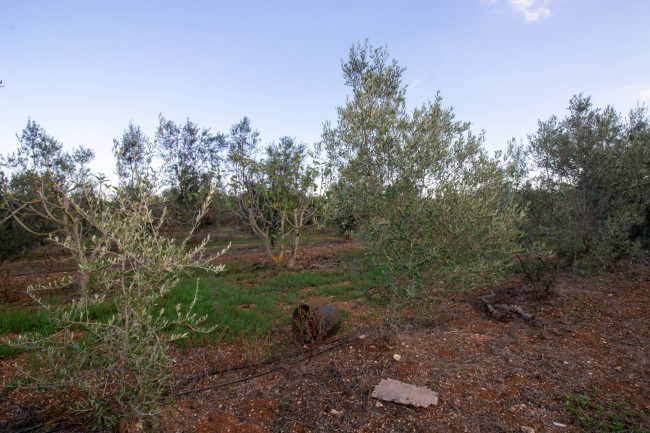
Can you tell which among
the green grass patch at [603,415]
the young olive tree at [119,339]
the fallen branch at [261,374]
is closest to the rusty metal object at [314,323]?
the fallen branch at [261,374]

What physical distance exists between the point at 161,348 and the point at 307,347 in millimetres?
3064

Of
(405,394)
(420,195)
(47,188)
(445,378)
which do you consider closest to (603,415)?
(445,378)

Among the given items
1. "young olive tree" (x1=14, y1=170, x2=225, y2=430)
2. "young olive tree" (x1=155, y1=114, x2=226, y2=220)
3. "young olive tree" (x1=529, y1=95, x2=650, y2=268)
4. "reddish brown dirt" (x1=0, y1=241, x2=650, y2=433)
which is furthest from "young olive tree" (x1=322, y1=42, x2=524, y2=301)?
"young olive tree" (x1=155, y1=114, x2=226, y2=220)

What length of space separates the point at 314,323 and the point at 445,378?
2028 millimetres

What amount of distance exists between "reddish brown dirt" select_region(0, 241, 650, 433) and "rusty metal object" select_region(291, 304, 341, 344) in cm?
36

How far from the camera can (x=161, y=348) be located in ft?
10.5

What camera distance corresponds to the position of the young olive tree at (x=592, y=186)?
8453 millimetres

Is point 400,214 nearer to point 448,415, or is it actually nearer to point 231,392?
point 448,415

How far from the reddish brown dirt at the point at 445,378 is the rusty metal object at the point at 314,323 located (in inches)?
14.1

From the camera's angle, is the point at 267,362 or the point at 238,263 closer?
the point at 267,362

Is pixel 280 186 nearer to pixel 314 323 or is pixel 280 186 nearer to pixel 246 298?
pixel 246 298

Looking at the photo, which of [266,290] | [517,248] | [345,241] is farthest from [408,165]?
[345,241]

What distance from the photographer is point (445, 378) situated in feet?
14.7

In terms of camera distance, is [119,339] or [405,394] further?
[405,394]
